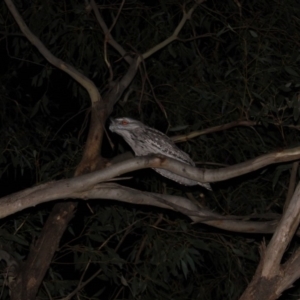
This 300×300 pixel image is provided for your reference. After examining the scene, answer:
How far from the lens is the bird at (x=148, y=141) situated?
3299 mm

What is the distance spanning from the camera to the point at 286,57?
3.48 meters

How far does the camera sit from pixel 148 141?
3.34 m

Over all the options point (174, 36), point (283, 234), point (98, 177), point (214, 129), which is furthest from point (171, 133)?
point (283, 234)

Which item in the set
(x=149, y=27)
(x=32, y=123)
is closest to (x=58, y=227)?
(x=32, y=123)

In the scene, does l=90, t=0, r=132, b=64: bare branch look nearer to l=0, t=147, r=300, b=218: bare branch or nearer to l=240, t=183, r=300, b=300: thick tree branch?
l=0, t=147, r=300, b=218: bare branch

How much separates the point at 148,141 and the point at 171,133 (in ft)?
2.71

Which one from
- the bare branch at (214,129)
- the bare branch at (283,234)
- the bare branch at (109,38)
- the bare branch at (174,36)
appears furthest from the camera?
the bare branch at (174,36)

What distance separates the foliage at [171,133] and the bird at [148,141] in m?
0.10

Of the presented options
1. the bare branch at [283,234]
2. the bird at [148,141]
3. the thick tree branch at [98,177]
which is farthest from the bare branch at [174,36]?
the bare branch at [283,234]

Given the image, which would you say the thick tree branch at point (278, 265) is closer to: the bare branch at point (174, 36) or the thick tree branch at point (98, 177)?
the thick tree branch at point (98, 177)

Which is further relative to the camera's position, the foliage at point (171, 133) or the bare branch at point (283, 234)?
the foliage at point (171, 133)

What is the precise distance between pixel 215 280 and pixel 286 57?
4.41 feet

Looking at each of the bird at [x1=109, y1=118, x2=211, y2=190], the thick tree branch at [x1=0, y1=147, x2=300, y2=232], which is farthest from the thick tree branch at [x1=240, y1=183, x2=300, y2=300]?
the bird at [x1=109, y1=118, x2=211, y2=190]

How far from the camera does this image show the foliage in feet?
11.5
